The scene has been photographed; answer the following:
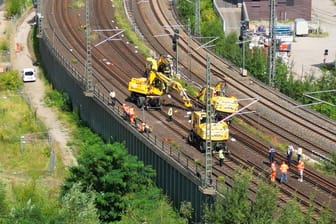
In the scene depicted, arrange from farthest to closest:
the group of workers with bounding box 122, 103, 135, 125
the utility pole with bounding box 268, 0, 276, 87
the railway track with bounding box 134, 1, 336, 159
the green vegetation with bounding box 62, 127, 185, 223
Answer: the utility pole with bounding box 268, 0, 276, 87
the railway track with bounding box 134, 1, 336, 159
the group of workers with bounding box 122, 103, 135, 125
the green vegetation with bounding box 62, 127, 185, 223

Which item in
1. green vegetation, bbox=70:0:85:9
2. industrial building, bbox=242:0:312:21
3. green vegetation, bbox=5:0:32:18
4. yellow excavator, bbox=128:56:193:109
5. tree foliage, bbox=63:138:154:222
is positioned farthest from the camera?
green vegetation, bbox=5:0:32:18

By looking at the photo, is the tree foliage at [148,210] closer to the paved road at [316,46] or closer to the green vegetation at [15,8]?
the paved road at [316,46]

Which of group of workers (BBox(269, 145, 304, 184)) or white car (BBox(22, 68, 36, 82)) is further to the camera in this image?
white car (BBox(22, 68, 36, 82))

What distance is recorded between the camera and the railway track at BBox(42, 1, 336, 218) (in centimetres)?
6142

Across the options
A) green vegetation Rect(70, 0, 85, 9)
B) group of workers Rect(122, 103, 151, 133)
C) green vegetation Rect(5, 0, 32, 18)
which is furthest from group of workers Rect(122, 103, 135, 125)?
green vegetation Rect(5, 0, 32, 18)

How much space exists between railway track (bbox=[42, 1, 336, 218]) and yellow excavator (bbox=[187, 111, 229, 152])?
1.92 feet

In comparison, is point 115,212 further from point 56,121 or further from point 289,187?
point 56,121

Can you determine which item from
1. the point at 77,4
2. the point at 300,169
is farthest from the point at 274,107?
the point at 77,4

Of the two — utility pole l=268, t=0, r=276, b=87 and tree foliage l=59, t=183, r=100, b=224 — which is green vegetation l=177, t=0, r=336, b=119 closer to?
utility pole l=268, t=0, r=276, b=87

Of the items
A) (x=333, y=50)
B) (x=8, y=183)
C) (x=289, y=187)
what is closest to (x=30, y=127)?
(x=8, y=183)

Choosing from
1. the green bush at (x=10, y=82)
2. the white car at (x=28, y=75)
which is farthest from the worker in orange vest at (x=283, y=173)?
the white car at (x=28, y=75)

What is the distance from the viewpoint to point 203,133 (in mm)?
54750

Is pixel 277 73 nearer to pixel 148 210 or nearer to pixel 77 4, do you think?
pixel 148 210

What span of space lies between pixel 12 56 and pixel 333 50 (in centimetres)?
3403
